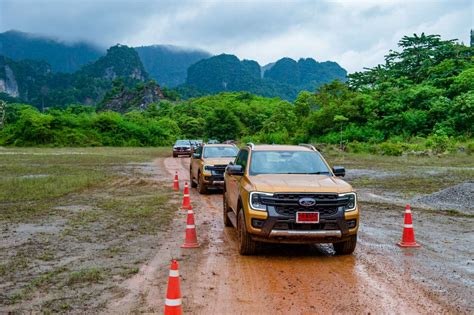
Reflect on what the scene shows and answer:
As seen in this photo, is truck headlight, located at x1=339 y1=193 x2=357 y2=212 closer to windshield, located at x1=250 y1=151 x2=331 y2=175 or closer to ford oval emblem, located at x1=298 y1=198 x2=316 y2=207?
ford oval emblem, located at x1=298 y1=198 x2=316 y2=207

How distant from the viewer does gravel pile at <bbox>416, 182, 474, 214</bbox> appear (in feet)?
46.0

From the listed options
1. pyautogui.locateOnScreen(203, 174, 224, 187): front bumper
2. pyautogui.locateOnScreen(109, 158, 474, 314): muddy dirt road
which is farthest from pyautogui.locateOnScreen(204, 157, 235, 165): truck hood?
pyautogui.locateOnScreen(109, 158, 474, 314): muddy dirt road

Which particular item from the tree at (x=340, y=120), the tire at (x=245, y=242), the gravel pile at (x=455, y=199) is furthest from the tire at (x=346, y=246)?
the tree at (x=340, y=120)

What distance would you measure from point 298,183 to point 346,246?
126 centimetres

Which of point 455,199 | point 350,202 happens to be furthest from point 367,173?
point 350,202

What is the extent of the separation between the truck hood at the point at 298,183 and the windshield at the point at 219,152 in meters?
9.58

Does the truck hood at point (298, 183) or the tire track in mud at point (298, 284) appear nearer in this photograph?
the tire track in mud at point (298, 284)

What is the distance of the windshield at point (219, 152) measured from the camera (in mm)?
18016

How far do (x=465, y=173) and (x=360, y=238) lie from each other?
1670 cm

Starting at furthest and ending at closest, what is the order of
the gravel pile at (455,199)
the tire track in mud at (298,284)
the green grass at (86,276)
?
the gravel pile at (455,199) < the green grass at (86,276) < the tire track in mud at (298,284)

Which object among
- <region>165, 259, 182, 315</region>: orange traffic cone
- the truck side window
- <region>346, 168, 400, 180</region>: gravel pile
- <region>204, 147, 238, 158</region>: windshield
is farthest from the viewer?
<region>346, 168, 400, 180</region>: gravel pile

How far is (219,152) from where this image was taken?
1827cm

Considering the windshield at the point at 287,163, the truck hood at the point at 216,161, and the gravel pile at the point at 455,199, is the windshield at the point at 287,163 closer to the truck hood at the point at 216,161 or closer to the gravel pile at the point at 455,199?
the gravel pile at the point at 455,199

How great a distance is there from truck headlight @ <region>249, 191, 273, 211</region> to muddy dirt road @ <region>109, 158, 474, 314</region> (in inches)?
33.1
